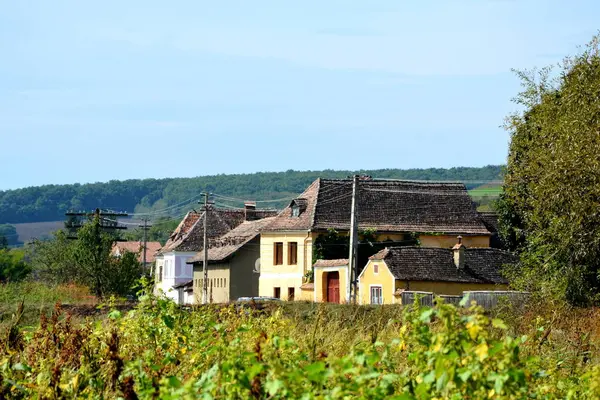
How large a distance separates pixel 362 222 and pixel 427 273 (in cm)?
1245

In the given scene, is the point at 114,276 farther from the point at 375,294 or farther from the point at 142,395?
the point at 142,395

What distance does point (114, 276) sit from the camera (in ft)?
227

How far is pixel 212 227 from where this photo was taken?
8512 centimetres

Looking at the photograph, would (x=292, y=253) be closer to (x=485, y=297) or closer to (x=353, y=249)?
(x=353, y=249)

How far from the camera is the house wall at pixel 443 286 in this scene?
48469mm

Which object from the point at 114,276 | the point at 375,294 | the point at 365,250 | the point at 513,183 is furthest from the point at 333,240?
the point at 513,183

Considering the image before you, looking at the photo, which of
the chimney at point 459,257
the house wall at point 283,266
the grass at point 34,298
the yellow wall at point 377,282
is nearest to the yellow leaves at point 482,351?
the grass at point 34,298

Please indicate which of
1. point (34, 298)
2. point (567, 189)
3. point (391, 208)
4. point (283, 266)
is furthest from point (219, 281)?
point (567, 189)

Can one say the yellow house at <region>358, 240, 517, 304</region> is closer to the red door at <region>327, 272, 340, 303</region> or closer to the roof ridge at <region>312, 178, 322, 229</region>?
the red door at <region>327, 272, 340, 303</region>

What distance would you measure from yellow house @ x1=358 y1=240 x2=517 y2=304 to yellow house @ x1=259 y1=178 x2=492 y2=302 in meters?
8.32

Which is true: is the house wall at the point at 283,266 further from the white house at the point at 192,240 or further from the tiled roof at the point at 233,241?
the white house at the point at 192,240

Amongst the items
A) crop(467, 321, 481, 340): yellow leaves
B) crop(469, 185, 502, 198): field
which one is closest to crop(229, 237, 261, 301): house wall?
crop(469, 185, 502, 198): field

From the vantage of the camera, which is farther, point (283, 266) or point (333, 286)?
point (283, 266)

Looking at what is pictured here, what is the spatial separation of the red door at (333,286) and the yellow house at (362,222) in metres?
1.77
